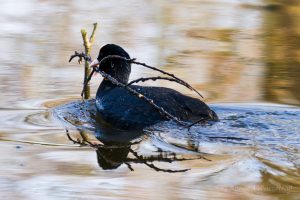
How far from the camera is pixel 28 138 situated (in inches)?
311

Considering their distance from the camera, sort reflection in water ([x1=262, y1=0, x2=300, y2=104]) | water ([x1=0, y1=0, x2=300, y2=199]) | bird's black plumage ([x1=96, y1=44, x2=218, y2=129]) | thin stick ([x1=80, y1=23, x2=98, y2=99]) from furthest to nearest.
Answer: reflection in water ([x1=262, y1=0, x2=300, y2=104]) < thin stick ([x1=80, y1=23, x2=98, y2=99]) < bird's black plumage ([x1=96, y1=44, x2=218, y2=129]) < water ([x1=0, y1=0, x2=300, y2=199])

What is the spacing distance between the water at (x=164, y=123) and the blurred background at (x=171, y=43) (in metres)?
0.02

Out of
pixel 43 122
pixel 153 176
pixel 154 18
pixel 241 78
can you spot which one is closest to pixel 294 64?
pixel 241 78

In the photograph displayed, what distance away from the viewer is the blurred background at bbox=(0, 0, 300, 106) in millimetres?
10117

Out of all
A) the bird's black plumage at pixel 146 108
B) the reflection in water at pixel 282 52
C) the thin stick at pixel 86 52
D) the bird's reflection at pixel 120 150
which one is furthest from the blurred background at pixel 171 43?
the bird's reflection at pixel 120 150

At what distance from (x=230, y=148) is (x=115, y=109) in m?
1.66

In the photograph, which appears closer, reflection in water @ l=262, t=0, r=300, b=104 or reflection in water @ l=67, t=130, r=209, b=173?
reflection in water @ l=67, t=130, r=209, b=173

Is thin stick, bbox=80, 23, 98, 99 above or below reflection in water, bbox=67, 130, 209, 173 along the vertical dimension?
above

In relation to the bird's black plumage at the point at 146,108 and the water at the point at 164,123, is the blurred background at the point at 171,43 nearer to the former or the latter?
the water at the point at 164,123

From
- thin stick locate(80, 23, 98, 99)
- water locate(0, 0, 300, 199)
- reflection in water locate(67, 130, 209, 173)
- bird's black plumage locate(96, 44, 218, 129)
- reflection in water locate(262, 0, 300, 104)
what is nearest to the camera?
water locate(0, 0, 300, 199)

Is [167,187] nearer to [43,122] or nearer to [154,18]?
[43,122]

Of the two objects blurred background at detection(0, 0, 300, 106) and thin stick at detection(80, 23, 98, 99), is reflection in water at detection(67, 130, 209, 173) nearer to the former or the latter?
thin stick at detection(80, 23, 98, 99)

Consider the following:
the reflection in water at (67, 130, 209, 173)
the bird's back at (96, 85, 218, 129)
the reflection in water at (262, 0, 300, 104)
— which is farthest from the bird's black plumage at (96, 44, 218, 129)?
the reflection in water at (262, 0, 300, 104)

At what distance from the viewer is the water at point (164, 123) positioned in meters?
6.51
